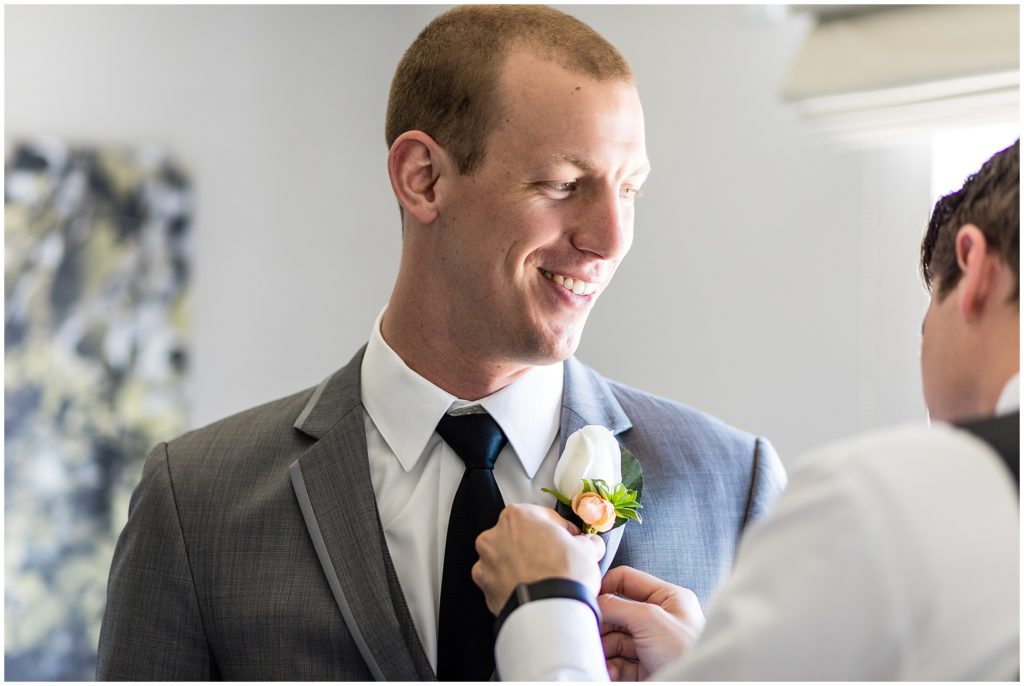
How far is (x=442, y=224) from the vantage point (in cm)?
167

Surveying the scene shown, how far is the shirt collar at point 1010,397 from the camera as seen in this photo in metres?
0.96

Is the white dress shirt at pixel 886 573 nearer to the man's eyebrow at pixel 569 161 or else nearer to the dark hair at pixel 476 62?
the man's eyebrow at pixel 569 161

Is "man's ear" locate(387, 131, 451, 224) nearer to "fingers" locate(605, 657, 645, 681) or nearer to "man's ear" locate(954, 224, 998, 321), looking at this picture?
"fingers" locate(605, 657, 645, 681)

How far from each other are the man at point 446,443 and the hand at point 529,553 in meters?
0.09

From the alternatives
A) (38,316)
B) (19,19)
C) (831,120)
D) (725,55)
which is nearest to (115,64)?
(19,19)

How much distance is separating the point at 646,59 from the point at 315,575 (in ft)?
7.91

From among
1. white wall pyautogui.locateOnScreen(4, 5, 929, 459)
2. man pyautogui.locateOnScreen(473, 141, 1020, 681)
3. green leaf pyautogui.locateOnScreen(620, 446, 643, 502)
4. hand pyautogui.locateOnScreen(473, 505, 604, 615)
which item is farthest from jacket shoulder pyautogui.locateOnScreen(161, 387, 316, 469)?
white wall pyautogui.locateOnScreen(4, 5, 929, 459)

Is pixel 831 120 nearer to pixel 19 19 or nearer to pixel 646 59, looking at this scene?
pixel 646 59

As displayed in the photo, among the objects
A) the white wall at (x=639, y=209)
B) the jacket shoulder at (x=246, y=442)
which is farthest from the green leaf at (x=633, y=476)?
the white wall at (x=639, y=209)

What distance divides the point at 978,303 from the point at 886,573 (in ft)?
1.20

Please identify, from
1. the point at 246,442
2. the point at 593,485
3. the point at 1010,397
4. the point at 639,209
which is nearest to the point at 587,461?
the point at 593,485

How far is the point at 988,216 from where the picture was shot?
1100mm

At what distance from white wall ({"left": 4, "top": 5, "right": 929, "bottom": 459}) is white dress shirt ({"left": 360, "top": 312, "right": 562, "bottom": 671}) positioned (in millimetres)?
1545

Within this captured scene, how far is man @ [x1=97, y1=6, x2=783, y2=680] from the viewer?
149 centimetres
